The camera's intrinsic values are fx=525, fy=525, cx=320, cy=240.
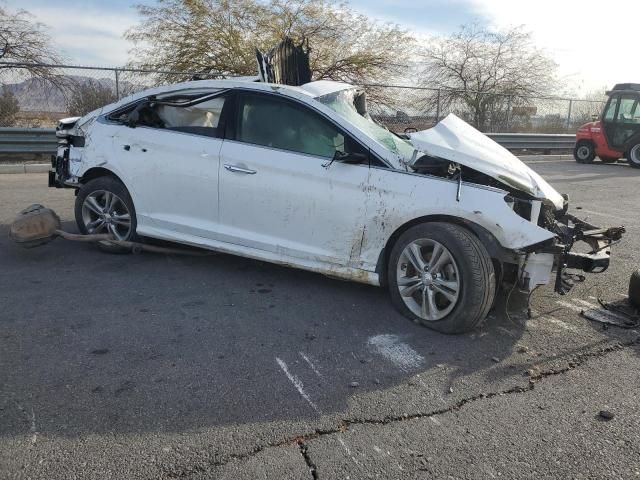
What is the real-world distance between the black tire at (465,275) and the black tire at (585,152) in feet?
54.0

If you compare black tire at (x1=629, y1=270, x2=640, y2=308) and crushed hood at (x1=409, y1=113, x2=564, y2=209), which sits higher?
crushed hood at (x1=409, y1=113, x2=564, y2=209)

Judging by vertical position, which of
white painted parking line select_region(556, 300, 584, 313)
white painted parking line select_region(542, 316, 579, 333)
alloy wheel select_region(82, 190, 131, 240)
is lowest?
white painted parking line select_region(542, 316, 579, 333)

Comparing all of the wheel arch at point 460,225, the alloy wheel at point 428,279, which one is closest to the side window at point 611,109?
the wheel arch at point 460,225

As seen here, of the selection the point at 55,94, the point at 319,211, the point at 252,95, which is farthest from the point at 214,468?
the point at 55,94

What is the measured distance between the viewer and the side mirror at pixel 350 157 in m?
4.02

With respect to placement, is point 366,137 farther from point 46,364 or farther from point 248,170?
point 46,364

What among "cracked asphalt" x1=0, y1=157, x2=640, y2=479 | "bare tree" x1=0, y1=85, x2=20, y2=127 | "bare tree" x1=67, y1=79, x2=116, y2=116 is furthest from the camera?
"bare tree" x1=67, y1=79, x2=116, y2=116

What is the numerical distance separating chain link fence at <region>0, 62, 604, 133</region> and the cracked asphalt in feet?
8.65

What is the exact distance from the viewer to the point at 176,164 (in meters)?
4.73

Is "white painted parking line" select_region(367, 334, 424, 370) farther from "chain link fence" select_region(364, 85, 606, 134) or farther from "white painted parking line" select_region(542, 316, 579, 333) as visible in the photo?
"chain link fence" select_region(364, 85, 606, 134)

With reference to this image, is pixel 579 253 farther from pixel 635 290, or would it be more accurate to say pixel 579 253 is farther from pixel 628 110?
pixel 628 110

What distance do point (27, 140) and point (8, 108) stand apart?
1.53 m

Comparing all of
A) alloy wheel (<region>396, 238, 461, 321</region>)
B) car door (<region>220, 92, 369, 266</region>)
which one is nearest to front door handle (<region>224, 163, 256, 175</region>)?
car door (<region>220, 92, 369, 266</region>)

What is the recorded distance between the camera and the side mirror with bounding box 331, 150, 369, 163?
402cm
